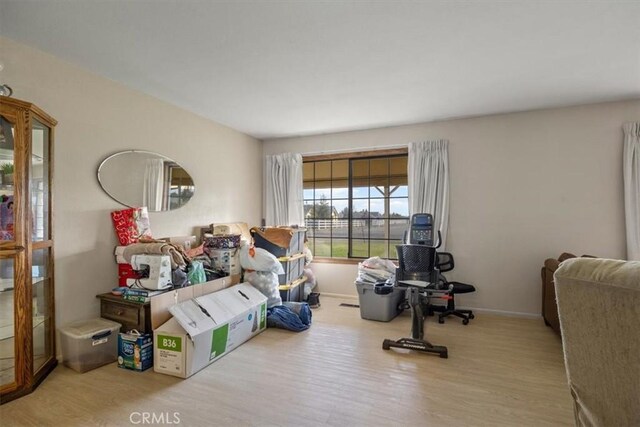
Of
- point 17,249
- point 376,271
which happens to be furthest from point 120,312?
point 376,271

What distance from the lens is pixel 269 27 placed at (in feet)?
6.76

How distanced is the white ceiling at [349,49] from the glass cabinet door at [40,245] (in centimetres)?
77

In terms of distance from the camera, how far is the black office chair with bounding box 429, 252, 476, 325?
3.55 m

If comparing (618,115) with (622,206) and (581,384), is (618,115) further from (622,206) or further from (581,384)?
(581,384)

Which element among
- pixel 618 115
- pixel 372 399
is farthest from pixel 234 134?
pixel 618 115

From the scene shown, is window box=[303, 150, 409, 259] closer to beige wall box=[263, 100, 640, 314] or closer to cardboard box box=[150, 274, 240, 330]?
beige wall box=[263, 100, 640, 314]

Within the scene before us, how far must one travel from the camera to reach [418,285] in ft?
9.31

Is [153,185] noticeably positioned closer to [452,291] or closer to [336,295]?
[336,295]

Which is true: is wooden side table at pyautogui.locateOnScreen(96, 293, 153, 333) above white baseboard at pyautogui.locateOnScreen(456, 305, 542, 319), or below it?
above

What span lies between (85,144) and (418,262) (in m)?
3.27

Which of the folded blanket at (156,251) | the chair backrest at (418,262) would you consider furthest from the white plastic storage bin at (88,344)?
the chair backrest at (418,262)

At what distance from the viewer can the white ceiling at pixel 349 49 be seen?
6.23 feet

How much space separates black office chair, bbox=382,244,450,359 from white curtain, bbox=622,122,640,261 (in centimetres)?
218

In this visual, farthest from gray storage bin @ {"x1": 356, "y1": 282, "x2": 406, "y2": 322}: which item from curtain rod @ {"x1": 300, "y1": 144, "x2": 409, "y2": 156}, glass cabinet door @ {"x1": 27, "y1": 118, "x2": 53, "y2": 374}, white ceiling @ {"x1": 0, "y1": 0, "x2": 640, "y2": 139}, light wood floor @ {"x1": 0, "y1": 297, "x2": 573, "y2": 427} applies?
glass cabinet door @ {"x1": 27, "y1": 118, "x2": 53, "y2": 374}
